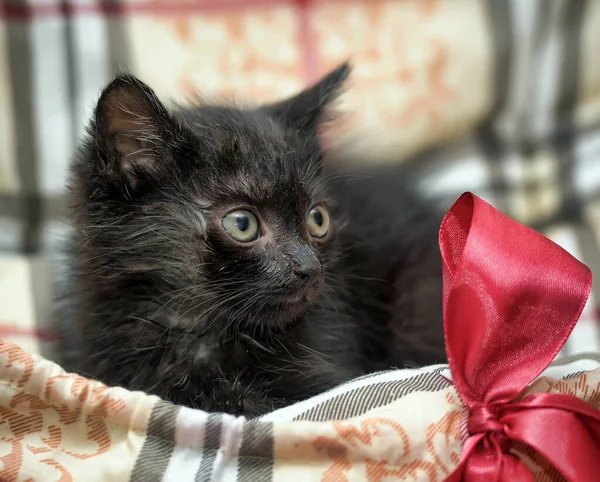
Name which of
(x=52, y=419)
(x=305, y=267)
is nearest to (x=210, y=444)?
(x=52, y=419)

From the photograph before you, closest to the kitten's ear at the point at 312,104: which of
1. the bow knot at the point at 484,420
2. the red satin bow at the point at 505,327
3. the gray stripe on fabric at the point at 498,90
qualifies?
the red satin bow at the point at 505,327

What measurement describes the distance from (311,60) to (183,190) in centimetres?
125

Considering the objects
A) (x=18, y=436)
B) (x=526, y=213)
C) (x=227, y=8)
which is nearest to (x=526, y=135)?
(x=526, y=213)

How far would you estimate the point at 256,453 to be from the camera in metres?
1.00

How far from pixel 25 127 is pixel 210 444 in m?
1.69

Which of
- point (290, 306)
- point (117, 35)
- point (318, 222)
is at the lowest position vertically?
point (290, 306)

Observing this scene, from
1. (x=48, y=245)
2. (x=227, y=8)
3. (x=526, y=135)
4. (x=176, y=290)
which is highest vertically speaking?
(x=227, y=8)

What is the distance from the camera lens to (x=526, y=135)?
2.37 metres

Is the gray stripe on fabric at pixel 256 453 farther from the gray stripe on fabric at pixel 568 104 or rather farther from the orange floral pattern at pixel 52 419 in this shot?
the gray stripe on fabric at pixel 568 104

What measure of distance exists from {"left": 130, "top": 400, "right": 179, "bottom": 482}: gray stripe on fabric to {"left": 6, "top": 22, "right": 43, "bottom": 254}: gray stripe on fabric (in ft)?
4.76

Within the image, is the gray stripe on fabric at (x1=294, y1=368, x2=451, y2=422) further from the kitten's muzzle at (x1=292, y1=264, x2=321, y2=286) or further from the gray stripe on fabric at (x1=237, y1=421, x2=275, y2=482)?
the kitten's muzzle at (x1=292, y1=264, x2=321, y2=286)

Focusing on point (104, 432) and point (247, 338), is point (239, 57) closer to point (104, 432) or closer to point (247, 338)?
point (247, 338)

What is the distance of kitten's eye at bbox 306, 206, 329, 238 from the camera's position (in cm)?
138

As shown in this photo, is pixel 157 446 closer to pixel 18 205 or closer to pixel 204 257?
pixel 204 257
